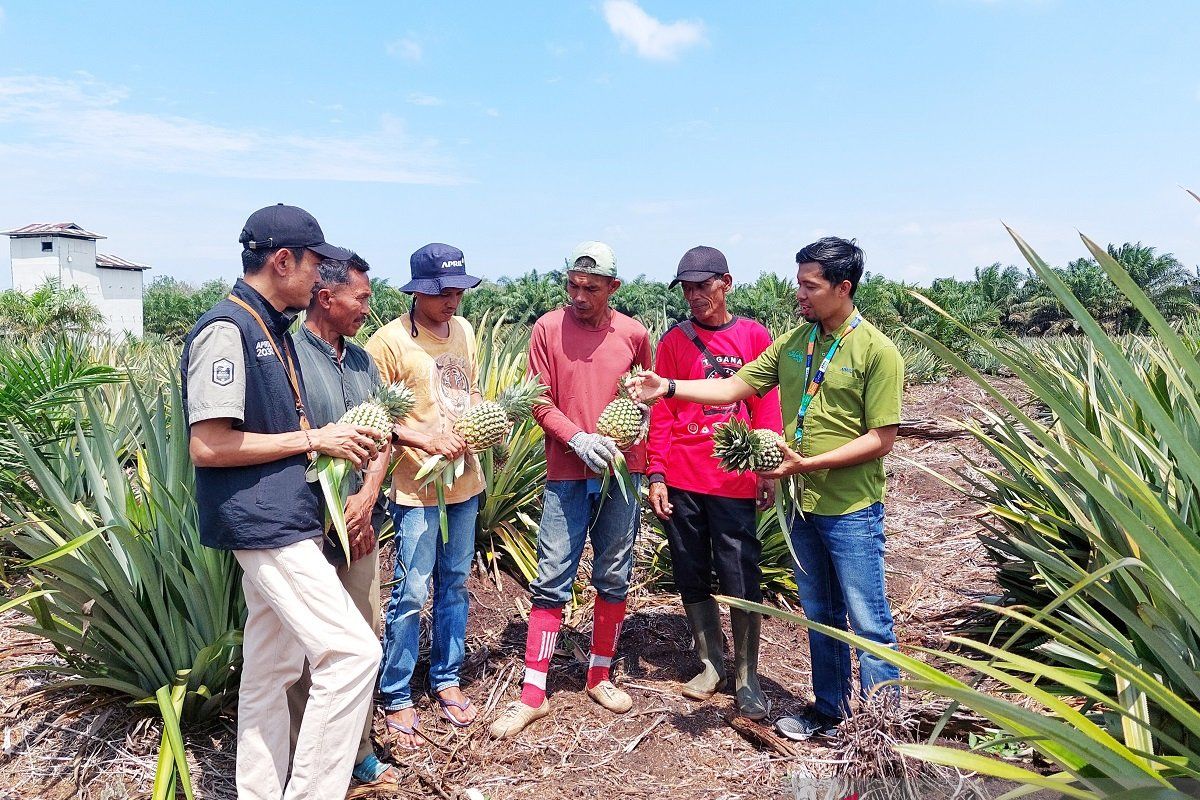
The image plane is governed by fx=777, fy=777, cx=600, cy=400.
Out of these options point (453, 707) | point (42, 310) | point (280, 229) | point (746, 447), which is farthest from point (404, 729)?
point (42, 310)

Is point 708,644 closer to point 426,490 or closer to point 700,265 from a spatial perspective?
point 426,490

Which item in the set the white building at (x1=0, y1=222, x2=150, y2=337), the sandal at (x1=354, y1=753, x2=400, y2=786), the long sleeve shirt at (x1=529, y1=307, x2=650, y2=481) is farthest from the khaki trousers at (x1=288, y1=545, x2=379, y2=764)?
the white building at (x1=0, y1=222, x2=150, y2=337)

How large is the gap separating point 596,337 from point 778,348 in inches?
33.6

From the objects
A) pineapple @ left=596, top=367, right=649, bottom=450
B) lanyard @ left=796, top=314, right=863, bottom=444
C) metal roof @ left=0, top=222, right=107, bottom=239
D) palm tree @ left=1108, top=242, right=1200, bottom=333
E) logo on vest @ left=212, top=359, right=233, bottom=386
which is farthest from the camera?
metal roof @ left=0, top=222, right=107, bottom=239

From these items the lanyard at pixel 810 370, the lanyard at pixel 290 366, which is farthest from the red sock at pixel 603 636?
the lanyard at pixel 290 366

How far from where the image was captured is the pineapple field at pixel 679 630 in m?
1.30

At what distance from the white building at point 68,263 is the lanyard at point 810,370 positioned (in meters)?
54.1

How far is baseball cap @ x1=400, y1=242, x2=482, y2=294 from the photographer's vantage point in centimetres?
345

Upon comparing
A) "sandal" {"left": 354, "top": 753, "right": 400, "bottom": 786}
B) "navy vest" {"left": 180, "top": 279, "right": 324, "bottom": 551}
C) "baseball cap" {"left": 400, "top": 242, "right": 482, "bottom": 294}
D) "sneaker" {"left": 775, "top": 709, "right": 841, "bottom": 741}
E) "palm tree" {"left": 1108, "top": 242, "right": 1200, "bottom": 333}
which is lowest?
"sandal" {"left": 354, "top": 753, "right": 400, "bottom": 786}

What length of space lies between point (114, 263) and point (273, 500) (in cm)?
5877

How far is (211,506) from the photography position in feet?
8.17

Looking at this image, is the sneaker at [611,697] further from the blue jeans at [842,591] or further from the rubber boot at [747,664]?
the blue jeans at [842,591]

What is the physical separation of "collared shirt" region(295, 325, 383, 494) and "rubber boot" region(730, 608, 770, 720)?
1.92 m

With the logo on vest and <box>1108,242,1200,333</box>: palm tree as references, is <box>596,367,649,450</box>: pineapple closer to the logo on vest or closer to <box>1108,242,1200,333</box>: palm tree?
the logo on vest
